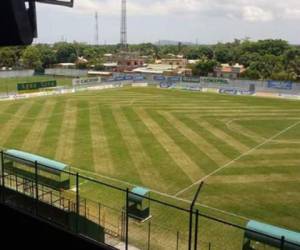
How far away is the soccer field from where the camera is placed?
861 inches

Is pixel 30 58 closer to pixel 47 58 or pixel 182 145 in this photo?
pixel 47 58

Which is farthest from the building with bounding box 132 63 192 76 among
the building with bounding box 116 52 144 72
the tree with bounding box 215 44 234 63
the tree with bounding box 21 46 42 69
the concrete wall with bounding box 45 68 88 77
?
the tree with bounding box 21 46 42 69

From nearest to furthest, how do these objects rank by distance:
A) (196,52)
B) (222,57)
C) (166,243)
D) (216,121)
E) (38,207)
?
(38,207), (166,243), (216,121), (222,57), (196,52)

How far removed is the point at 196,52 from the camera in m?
179

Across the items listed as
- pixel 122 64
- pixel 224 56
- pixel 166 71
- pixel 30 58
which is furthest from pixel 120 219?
pixel 224 56

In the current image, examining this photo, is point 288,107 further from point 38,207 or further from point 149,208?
point 38,207

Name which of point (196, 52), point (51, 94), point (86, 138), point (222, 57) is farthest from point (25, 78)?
point (196, 52)

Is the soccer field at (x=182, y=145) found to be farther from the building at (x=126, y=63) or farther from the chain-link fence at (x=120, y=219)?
the building at (x=126, y=63)

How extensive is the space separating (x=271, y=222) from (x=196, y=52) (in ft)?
546

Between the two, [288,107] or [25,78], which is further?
[25,78]

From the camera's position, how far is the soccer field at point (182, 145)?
2188cm

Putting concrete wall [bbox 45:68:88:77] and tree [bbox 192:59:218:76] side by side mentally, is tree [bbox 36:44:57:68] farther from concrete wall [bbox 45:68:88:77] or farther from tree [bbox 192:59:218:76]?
tree [bbox 192:59:218:76]

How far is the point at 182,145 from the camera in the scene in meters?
32.4

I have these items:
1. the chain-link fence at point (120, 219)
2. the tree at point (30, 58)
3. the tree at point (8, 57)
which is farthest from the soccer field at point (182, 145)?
the tree at point (8, 57)
